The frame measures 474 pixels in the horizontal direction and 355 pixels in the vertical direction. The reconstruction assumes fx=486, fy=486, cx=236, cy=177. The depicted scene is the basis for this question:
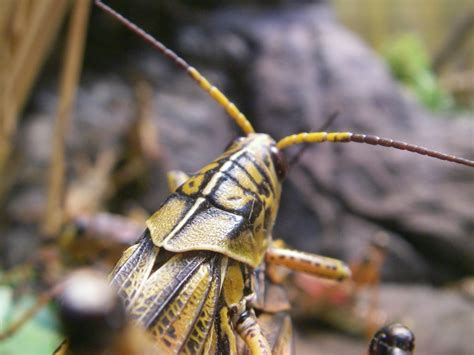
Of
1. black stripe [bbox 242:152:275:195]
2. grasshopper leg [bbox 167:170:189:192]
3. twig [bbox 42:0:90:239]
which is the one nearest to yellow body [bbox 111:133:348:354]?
black stripe [bbox 242:152:275:195]

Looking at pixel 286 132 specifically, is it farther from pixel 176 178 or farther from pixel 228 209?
pixel 228 209

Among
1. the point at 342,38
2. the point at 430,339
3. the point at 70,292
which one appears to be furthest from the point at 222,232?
the point at 342,38

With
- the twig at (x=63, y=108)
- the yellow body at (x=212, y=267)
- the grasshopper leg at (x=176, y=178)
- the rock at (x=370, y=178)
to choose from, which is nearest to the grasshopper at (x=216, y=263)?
the yellow body at (x=212, y=267)

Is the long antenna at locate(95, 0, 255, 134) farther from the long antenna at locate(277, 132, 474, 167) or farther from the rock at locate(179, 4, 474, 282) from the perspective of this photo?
the rock at locate(179, 4, 474, 282)

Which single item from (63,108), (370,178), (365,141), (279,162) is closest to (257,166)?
(279,162)

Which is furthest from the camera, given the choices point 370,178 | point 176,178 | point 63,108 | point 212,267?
point 370,178

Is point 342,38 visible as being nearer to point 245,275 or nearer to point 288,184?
point 288,184

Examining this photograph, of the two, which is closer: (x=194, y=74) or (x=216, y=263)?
(x=216, y=263)
